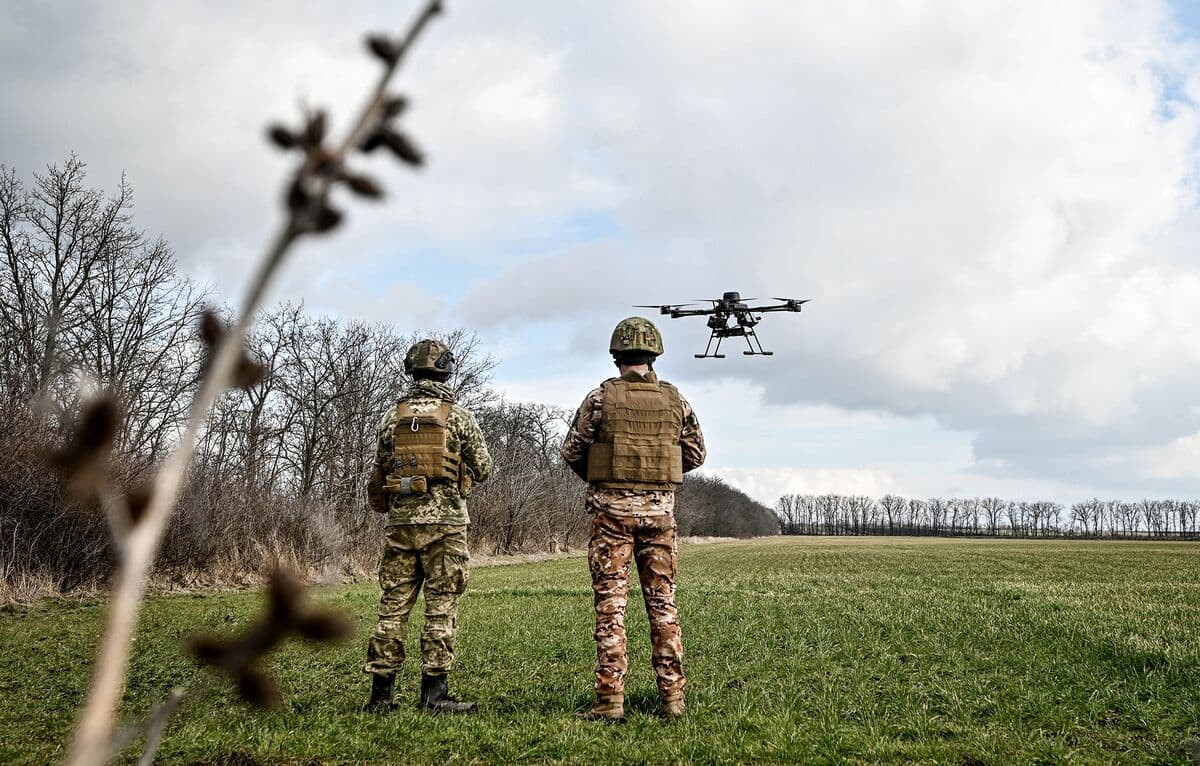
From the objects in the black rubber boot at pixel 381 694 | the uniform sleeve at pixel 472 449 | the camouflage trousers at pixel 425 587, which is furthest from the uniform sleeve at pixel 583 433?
the black rubber boot at pixel 381 694

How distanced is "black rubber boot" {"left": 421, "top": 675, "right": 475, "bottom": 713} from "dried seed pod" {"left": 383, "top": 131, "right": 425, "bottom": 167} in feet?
19.0

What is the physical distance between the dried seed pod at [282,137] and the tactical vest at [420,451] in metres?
5.61

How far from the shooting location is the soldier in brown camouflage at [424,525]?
6.00 meters

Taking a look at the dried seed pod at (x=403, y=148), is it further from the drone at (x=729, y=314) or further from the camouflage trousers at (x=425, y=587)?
the drone at (x=729, y=314)

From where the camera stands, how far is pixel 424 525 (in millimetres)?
6152

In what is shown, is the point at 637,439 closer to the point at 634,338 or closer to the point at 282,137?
the point at 634,338

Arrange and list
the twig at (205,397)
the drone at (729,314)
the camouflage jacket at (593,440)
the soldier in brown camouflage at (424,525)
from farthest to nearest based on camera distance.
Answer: the drone at (729,314) → the soldier in brown camouflage at (424,525) → the camouflage jacket at (593,440) → the twig at (205,397)

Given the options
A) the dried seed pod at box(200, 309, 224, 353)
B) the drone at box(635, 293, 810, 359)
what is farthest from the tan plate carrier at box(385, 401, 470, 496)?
the drone at box(635, 293, 810, 359)

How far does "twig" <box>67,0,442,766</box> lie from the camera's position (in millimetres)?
552

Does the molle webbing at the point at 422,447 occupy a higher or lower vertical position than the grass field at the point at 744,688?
higher

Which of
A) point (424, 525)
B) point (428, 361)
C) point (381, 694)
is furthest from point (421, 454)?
point (381, 694)

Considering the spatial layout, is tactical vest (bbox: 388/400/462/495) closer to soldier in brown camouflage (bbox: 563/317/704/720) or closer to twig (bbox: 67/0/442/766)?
soldier in brown camouflage (bbox: 563/317/704/720)

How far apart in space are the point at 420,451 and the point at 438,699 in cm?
172

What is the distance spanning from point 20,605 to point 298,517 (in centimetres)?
839
